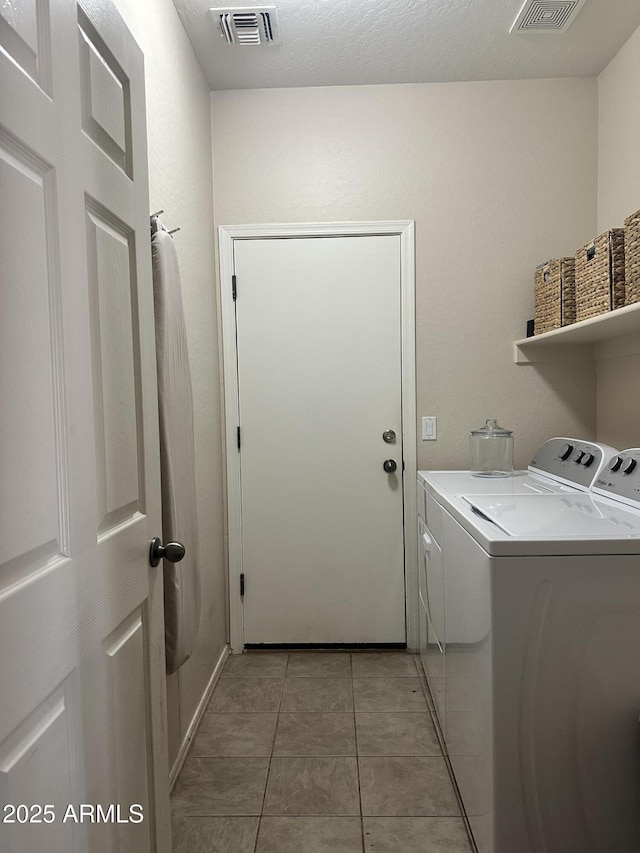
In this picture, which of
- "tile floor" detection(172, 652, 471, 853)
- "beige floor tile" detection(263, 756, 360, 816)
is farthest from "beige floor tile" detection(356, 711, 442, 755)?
"beige floor tile" detection(263, 756, 360, 816)

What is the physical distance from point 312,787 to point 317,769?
0.31 ft

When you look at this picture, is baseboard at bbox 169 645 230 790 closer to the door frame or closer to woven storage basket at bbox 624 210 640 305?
the door frame

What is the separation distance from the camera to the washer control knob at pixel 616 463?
77.5 inches

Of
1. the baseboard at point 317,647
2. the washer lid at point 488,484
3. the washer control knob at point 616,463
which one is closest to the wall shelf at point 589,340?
the washer control knob at point 616,463

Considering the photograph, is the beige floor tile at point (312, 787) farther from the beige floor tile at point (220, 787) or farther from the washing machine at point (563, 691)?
the washing machine at point (563, 691)

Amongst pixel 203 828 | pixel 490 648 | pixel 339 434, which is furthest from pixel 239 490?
pixel 490 648

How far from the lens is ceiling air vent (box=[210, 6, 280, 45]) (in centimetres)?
220

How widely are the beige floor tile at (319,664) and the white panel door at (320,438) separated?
80 millimetres

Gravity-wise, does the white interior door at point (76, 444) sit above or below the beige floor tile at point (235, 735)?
above

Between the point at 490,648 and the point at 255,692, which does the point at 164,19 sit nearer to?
the point at 490,648

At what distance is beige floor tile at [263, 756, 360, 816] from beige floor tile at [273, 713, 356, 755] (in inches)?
A: 1.9

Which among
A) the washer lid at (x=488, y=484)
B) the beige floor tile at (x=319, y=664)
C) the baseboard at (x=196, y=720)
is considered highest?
the washer lid at (x=488, y=484)

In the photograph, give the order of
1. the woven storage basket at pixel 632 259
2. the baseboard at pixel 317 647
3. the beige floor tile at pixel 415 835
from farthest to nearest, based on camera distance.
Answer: the baseboard at pixel 317 647, the woven storage basket at pixel 632 259, the beige floor tile at pixel 415 835

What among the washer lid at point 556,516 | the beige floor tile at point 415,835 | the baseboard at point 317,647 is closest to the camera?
the washer lid at point 556,516
